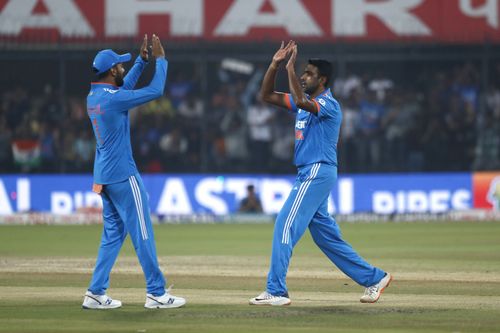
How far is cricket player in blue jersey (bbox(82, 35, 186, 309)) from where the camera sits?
10.2m

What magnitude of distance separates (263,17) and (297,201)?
67.6 ft

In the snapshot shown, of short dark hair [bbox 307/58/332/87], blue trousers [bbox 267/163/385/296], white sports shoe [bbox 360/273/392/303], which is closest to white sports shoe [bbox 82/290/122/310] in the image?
blue trousers [bbox 267/163/385/296]

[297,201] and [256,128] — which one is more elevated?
[297,201]

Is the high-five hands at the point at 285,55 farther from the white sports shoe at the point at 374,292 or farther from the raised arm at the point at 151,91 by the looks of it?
the white sports shoe at the point at 374,292

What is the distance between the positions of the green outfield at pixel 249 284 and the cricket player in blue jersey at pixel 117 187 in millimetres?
243

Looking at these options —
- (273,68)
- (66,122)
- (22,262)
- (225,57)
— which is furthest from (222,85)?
(273,68)

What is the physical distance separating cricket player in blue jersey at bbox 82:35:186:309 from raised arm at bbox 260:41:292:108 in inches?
35.4

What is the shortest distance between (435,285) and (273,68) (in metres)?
3.36

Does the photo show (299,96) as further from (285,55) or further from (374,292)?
(374,292)

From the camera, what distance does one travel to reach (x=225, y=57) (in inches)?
969

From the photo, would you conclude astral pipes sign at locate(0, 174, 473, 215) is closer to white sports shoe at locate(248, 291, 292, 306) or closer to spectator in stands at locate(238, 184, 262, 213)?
spectator in stands at locate(238, 184, 262, 213)

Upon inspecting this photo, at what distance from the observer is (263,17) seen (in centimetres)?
3056

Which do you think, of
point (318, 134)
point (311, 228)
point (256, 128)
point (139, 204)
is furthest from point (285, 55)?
point (256, 128)

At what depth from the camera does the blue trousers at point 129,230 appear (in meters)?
10.2
